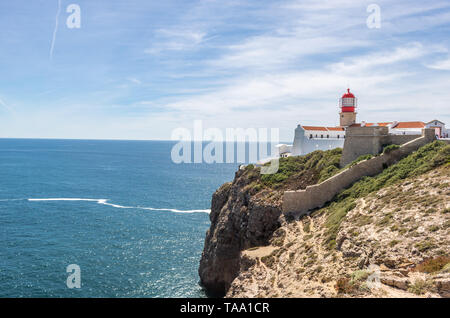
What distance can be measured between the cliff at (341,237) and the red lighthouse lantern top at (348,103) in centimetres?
1318

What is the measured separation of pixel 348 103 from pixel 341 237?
35168 mm

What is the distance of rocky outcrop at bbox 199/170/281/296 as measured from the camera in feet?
109

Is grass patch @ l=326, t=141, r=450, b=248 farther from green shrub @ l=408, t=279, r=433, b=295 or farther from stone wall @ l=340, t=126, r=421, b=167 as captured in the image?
green shrub @ l=408, t=279, r=433, b=295

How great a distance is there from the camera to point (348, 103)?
51906 millimetres

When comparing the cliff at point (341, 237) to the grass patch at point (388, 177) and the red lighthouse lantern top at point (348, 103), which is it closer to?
the grass patch at point (388, 177)

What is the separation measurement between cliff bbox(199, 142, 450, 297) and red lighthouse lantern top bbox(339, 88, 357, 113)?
1318 cm

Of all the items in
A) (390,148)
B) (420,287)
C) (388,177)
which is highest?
(390,148)

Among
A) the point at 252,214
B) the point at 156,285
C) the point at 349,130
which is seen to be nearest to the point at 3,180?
the point at 156,285

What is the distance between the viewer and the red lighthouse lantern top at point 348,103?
5166 cm

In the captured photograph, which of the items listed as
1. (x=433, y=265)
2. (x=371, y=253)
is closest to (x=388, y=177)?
(x=371, y=253)

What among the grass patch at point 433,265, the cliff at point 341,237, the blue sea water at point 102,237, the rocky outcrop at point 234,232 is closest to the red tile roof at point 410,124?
the cliff at point 341,237

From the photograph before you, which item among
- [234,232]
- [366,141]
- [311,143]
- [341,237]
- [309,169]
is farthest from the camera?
[311,143]

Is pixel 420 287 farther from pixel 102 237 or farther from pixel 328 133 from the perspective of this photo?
pixel 102 237

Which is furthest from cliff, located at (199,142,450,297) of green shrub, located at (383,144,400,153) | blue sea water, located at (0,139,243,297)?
blue sea water, located at (0,139,243,297)
